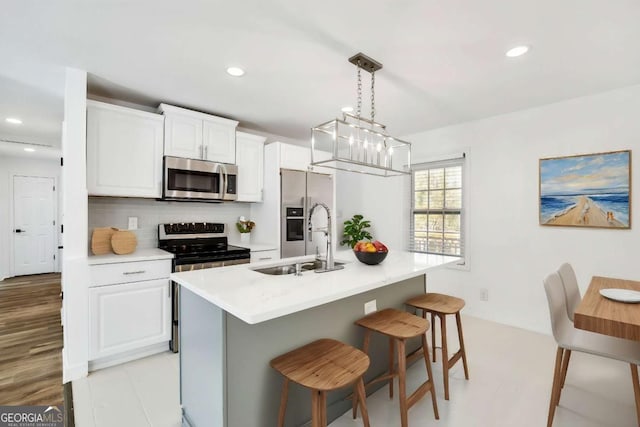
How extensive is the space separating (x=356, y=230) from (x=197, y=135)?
2716mm

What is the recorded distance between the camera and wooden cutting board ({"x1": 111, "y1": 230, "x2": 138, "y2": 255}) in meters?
2.73

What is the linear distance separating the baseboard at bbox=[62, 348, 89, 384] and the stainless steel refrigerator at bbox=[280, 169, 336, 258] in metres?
2.08

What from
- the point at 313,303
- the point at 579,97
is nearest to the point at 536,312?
the point at 579,97

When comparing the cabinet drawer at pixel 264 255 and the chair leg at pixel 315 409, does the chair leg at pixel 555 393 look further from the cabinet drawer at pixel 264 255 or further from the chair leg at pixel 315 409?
the cabinet drawer at pixel 264 255

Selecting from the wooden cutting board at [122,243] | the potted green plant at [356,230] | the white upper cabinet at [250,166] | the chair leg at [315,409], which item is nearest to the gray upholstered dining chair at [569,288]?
the chair leg at [315,409]

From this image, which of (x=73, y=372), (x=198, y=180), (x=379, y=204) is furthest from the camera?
(x=379, y=204)

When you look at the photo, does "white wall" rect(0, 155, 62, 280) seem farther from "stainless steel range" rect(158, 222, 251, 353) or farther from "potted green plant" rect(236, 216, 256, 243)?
"potted green plant" rect(236, 216, 256, 243)

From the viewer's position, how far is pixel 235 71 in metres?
2.45

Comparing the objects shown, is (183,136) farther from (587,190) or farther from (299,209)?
(587,190)

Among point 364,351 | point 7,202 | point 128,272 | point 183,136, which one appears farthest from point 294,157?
point 7,202

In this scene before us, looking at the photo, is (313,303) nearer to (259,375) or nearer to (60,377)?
(259,375)

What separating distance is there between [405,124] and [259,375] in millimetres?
3442

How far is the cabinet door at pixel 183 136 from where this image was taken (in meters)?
3.06

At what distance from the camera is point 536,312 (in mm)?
3258
